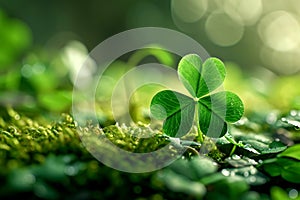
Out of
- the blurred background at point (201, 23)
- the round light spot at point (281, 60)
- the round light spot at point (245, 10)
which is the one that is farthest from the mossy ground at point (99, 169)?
the round light spot at point (245, 10)

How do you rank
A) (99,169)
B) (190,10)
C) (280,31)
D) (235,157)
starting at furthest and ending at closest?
(190,10), (280,31), (235,157), (99,169)

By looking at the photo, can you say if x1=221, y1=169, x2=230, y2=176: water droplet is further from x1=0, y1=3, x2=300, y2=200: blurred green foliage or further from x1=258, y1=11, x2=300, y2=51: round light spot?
x1=258, y1=11, x2=300, y2=51: round light spot

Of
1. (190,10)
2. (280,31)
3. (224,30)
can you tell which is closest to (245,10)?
(224,30)

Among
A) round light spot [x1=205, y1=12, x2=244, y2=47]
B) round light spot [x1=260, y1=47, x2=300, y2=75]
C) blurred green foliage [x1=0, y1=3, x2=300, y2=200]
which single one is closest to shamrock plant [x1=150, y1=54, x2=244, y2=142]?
blurred green foliage [x1=0, y1=3, x2=300, y2=200]

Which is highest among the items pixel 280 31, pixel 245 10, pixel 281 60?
pixel 245 10

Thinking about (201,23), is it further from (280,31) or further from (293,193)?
(293,193)

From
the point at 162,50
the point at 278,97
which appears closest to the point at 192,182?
the point at 162,50
